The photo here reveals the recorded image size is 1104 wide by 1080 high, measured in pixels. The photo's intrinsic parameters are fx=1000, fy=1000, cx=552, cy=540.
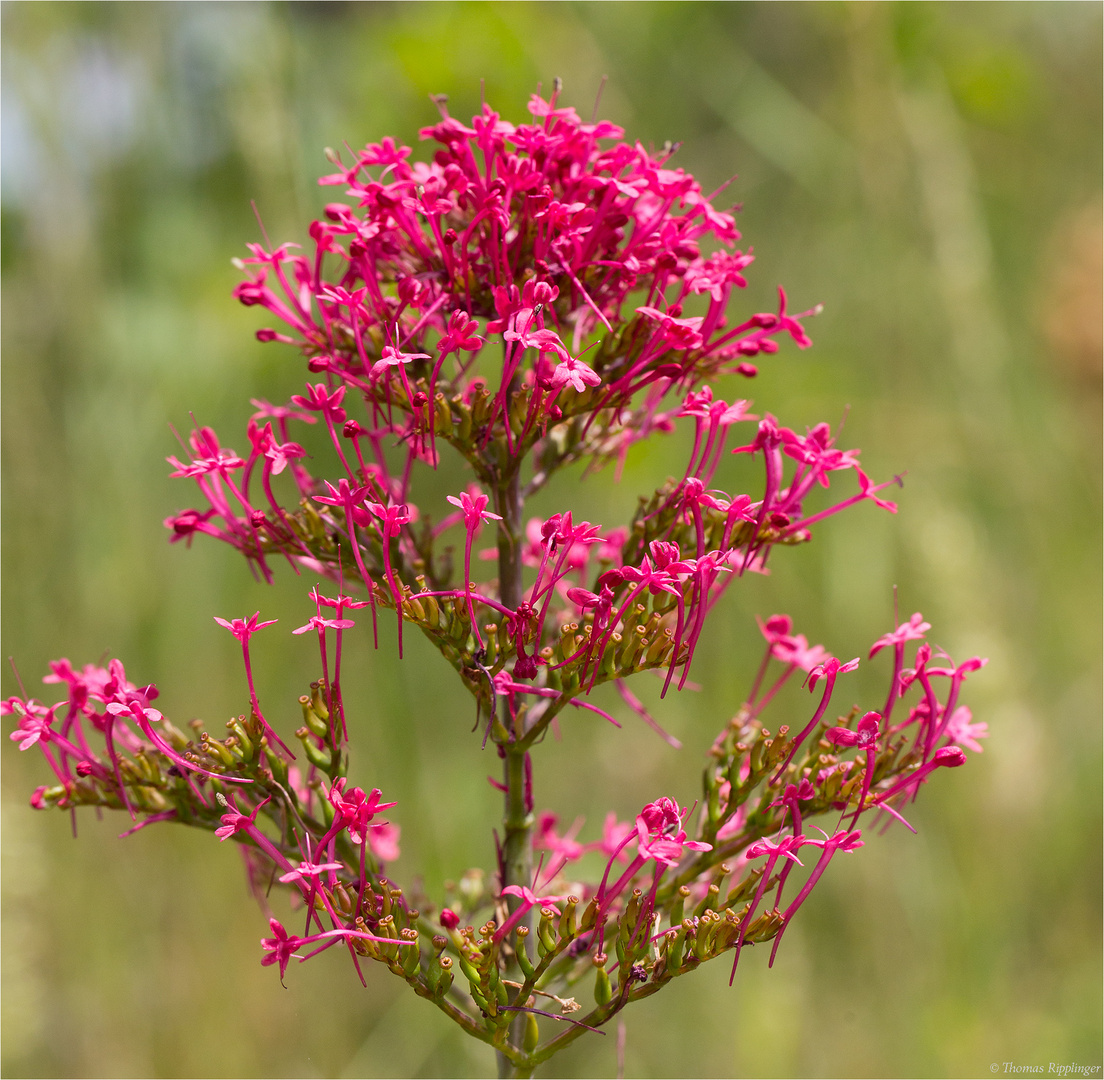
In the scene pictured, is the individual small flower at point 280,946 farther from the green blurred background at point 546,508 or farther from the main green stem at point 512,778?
the green blurred background at point 546,508

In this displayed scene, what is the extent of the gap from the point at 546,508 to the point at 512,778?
333 cm

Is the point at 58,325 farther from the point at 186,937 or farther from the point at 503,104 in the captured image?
the point at 186,937

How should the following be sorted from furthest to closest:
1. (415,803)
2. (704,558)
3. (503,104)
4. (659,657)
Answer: (503,104) < (415,803) < (659,657) < (704,558)

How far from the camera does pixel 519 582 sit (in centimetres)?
229

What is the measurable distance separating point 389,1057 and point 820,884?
228 centimetres

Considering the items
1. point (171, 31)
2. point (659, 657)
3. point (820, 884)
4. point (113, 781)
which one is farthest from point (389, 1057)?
point (171, 31)

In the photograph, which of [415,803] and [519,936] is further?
[415,803]

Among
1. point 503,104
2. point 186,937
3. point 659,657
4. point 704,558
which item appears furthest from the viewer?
point 503,104

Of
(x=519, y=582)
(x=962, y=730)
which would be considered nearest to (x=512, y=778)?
(x=519, y=582)

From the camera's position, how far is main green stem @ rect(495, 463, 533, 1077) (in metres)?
2.22

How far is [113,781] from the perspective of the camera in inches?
85.3

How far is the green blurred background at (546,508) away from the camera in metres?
4.09

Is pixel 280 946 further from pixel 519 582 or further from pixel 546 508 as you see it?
pixel 546 508

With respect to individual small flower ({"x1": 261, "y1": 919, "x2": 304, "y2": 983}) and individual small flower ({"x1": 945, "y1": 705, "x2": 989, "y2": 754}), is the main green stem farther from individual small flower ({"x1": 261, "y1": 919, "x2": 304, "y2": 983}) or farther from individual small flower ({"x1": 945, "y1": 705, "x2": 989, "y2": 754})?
individual small flower ({"x1": 945, "y1": 705, "x2": 989, "y2": 754})
